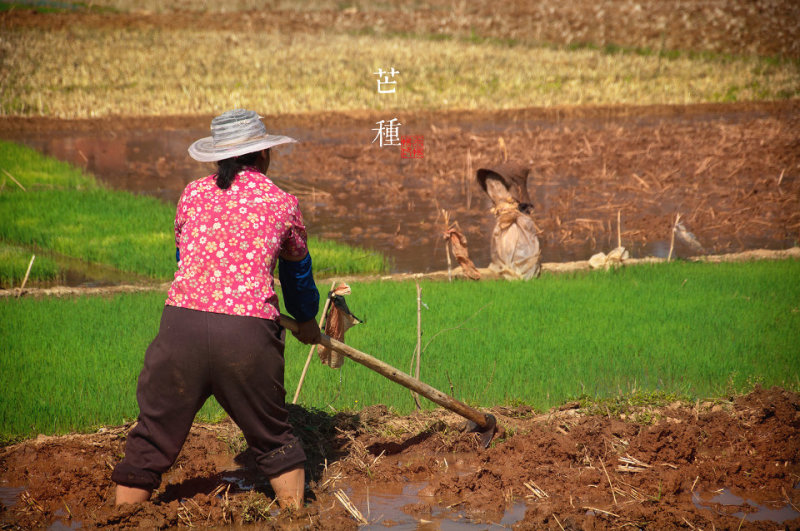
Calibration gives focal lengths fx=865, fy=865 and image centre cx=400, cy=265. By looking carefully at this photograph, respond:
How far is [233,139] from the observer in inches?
125

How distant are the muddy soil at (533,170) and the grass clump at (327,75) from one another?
0.75 metres

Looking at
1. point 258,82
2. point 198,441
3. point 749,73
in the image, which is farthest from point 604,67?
point 198,441

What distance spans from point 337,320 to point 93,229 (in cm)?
586

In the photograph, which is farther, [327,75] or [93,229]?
[327,75]

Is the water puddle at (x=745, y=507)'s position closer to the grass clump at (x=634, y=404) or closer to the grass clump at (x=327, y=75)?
the grass clump at (x=634, y=404)

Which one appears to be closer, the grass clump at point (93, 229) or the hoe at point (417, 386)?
the hoe at point (417, 386)

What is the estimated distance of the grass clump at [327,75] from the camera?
640 inches

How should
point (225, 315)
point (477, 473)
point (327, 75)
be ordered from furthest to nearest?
point (327, 75) → point (477, 473) → point (225, 315)

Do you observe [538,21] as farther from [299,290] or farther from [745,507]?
[299,290]

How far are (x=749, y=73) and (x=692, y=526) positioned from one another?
17521mm

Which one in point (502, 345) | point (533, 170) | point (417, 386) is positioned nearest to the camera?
point (417, 386)

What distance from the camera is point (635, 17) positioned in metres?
24.5

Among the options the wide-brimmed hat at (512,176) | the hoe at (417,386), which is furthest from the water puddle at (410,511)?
the wide-brimmed hat at (512,176)

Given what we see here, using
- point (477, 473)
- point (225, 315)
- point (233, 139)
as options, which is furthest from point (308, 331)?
point (477, 473)
